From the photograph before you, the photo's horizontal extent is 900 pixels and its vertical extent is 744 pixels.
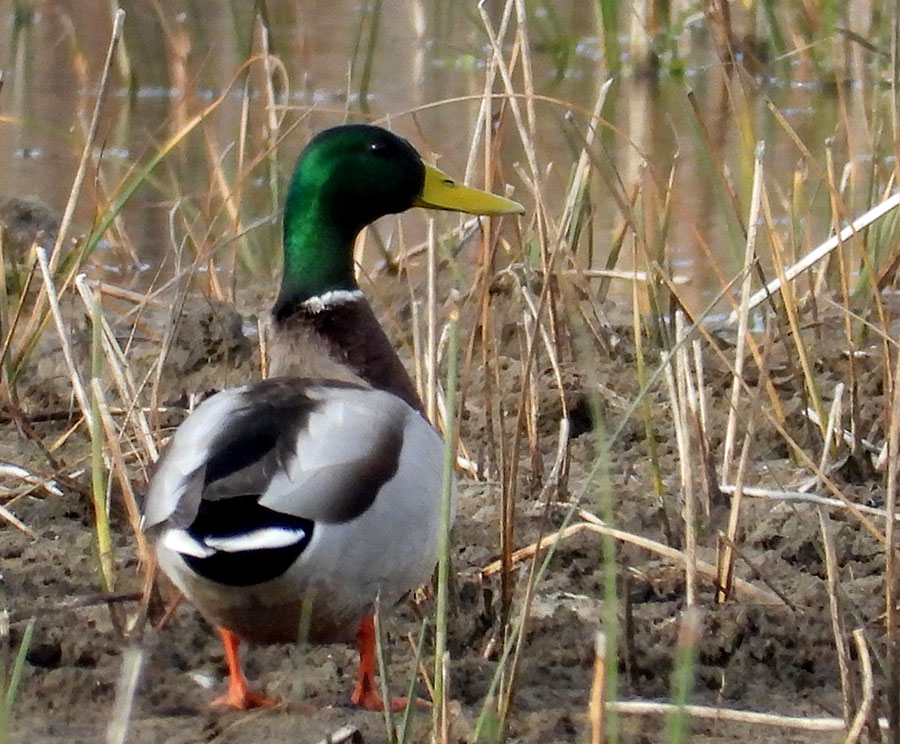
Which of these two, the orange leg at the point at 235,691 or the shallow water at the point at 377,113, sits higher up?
the shallow water at the point at 377,113

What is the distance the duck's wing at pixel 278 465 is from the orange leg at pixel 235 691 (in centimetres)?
25

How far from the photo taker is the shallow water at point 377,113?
558cm

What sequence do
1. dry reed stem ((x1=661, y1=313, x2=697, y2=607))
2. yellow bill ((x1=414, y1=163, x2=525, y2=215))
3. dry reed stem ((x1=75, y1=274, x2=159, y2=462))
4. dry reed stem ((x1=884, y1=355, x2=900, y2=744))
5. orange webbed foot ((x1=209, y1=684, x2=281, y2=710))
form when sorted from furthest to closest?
yellow bill ((x1=414, y1=163, x2=525, y2=215)), dry reed stem ((x1=75, y1=274, x2=159, y2=462)), dry reed stem ((x1=661, y1=313, x2=697, y2=607)), orange webbed foot ((x1=209, y1=684, x2=281, y2=710)), dry reed stem ((x1=884, y1=355, x2=900, y2=744))

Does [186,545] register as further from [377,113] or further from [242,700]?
[377,113]

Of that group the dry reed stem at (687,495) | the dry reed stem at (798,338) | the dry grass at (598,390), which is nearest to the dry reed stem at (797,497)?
the dry grass at (598,390)

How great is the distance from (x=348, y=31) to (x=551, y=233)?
→ 7997mm

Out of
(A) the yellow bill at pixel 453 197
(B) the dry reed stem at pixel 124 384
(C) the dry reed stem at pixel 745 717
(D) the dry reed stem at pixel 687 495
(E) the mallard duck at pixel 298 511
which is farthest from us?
(A) the yellow bill at pixel 453 197

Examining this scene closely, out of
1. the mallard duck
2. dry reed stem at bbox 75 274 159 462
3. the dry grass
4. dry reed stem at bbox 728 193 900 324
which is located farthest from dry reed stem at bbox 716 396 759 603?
dry reed stem at bbox 75 274 159 462

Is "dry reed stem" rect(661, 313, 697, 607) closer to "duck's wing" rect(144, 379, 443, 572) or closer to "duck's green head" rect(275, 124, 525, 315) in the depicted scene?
"duck's wing" rect(144, 379, 443, 572)

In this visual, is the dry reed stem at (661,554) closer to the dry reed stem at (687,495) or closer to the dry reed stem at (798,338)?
the dry reed stem at (687,495)

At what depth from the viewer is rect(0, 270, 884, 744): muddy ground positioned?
99.8 inches

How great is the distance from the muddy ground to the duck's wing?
8.3 inches

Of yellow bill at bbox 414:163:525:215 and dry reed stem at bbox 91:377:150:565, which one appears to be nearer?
dry reed stem at bbox 91:377:150:565

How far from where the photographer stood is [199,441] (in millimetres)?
2682
